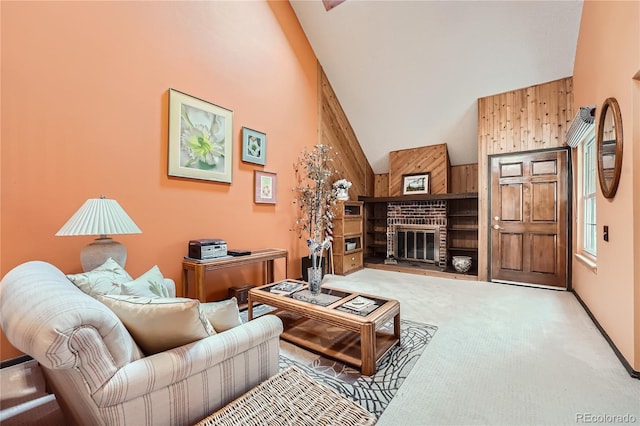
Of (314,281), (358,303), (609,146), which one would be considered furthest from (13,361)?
(609,146)

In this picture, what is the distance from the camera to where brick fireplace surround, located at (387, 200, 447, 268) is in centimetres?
523

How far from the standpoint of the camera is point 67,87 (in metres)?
2.27

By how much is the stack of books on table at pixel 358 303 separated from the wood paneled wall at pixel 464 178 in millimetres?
Result: 4149

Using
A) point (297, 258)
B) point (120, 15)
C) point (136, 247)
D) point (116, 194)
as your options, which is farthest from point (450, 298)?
point (120, 15)

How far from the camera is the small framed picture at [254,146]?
362cm

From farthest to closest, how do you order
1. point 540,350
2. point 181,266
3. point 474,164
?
point 474,164 < point 181,266 < point 540,350

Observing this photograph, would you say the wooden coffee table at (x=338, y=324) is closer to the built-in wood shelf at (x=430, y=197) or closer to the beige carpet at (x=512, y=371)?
the beige carpet at (x=512, y=371)

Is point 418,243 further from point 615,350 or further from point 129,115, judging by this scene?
point 129,115

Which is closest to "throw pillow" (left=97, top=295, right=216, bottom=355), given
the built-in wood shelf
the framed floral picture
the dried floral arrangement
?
the framed floral picture

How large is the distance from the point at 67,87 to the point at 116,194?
915 millimetres

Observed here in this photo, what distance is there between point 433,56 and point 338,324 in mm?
4166

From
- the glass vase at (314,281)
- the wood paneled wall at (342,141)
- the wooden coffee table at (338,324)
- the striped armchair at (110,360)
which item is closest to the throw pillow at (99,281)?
the striped armchair at (110,360)

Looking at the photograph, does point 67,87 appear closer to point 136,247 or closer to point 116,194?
point 116,194

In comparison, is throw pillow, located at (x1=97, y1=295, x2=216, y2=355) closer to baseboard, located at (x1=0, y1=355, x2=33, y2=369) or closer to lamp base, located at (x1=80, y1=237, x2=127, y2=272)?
lamp base, located at (x1=80, y1=237, x2=127, y2=272)
